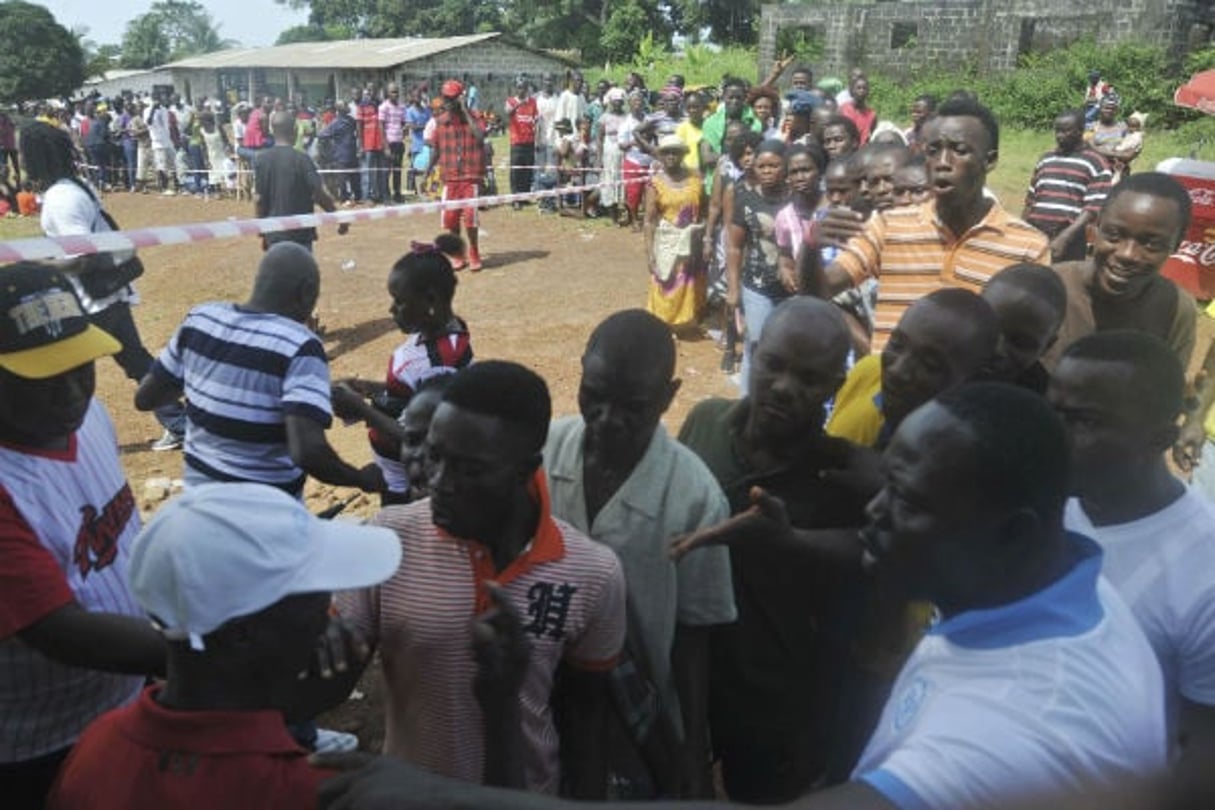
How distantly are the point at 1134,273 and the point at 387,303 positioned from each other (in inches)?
333

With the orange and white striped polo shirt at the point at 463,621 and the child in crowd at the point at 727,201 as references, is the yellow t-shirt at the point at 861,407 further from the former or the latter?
the child in crowd at the point at 727,201

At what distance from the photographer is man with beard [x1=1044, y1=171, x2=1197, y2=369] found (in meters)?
3.31

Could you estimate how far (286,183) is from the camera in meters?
8.36

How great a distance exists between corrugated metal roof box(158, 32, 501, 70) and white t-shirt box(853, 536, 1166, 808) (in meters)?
33.4

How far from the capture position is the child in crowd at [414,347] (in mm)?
3688

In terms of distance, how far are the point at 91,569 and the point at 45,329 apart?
0.56 metres

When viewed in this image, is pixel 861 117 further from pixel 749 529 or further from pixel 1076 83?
pixel 1076 83

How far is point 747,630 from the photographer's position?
2.47m

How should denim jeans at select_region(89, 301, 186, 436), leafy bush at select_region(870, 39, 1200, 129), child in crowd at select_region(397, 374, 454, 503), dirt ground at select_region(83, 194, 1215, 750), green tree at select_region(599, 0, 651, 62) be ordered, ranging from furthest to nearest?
green tree at select_region(599, 0, 651, 62) → leafy bush at select_region(870, 39, 1200, 129) → dirt ground at select_region(83, 194, 1215, 750) → denim jeans at select_region(89, 301, 186, 436) → child in crowd at select_region(397, 374, 454, 503)

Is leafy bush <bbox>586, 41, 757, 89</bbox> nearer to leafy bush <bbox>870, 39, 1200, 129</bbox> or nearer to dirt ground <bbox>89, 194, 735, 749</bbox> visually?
leafy bush <bbox>870, 39, 1200, 129</bbox>

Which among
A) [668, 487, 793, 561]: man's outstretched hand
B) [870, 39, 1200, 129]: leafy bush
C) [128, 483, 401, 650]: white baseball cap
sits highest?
[870, 39, 1200, 129]: leafy bush

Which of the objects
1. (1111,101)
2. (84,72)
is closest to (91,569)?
(1111,101)

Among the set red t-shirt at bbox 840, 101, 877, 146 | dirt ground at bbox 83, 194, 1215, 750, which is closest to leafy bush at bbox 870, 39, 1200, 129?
red t-shirt at bbox 840, 101, 877, 146

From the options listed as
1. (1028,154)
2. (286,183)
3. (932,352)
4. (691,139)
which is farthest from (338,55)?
(932,352)
